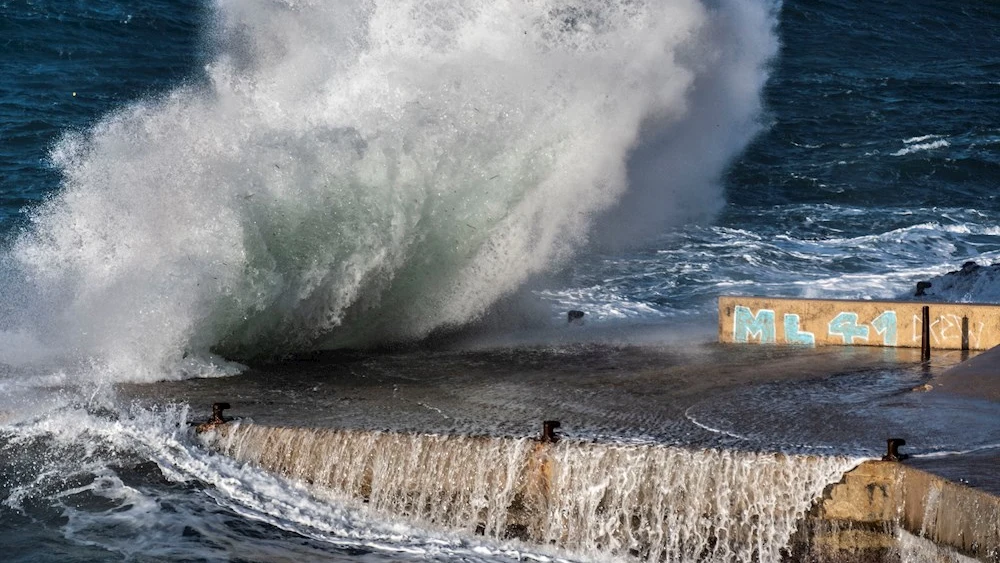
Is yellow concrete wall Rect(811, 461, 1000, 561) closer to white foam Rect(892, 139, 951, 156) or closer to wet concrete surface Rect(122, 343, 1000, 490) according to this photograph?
wet concrete surface Rect(122, 343, 1000, 490)

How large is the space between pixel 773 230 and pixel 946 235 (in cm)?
242

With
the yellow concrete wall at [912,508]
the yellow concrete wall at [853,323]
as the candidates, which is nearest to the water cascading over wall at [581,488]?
the yellow concrete wall at [912,508]

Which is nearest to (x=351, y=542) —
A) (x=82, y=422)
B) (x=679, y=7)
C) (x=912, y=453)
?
(x=82, y=422)

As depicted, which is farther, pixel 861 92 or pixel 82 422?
pixel 861 92

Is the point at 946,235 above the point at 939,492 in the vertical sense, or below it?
above

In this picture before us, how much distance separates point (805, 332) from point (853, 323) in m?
0.43

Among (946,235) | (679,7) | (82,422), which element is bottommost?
(82,422)

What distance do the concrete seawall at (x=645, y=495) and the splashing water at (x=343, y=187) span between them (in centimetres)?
330

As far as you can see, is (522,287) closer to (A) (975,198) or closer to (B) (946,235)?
(B) (946,235)

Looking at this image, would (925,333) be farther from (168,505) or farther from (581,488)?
(168,505)

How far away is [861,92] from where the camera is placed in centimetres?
2772

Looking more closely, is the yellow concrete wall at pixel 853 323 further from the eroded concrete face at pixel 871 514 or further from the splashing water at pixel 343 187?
the eroded concrete face at pixel 871 514

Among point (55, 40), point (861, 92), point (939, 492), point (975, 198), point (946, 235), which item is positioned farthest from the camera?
point (861, 92)

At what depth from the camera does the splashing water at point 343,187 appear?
12.2 m
